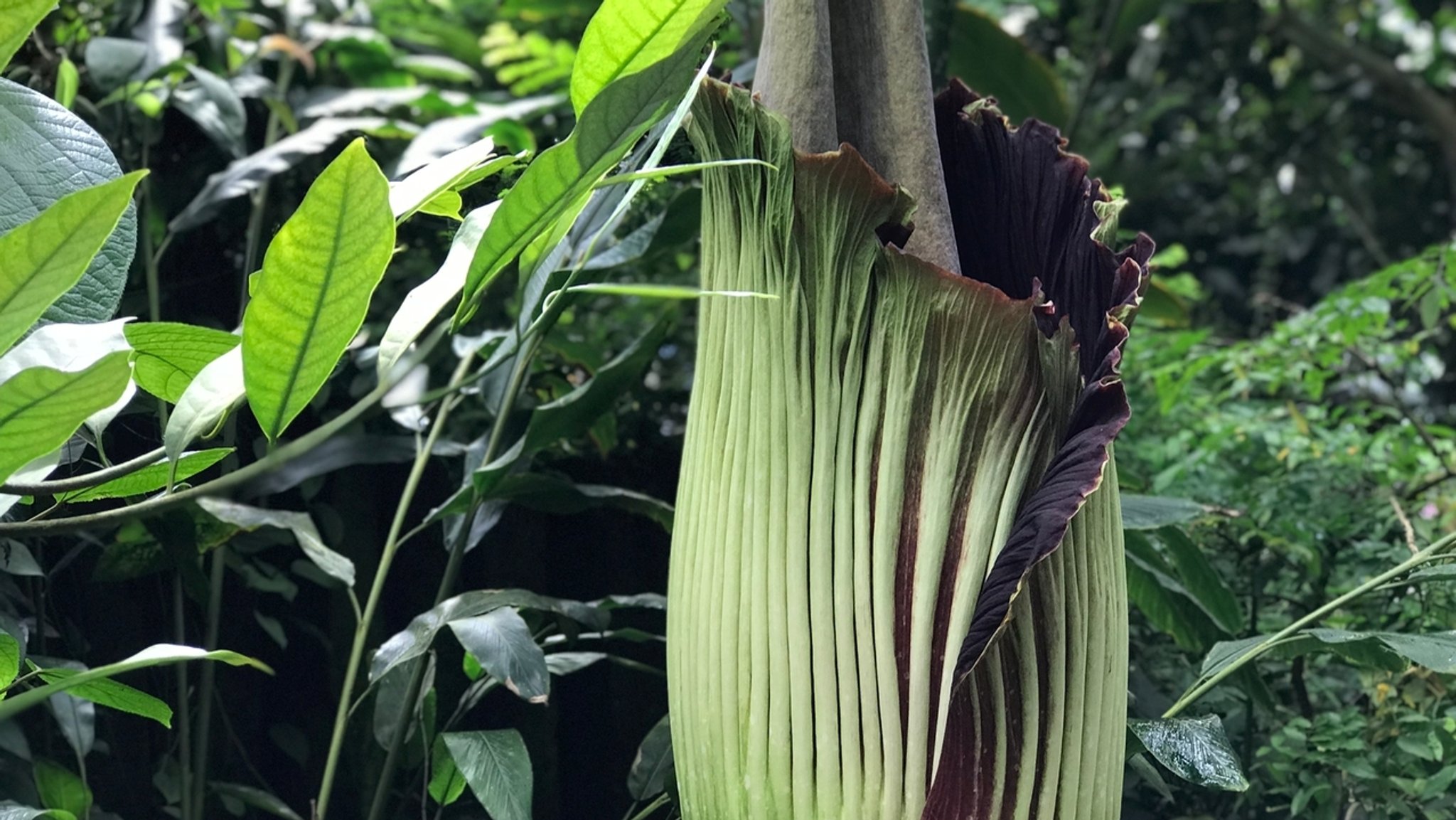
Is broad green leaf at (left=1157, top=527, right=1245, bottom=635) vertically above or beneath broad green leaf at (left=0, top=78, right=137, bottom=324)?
beneath

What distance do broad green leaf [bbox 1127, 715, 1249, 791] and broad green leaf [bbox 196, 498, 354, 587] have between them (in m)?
0.46

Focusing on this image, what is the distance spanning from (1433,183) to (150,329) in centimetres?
263

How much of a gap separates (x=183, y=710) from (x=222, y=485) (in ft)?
1.49

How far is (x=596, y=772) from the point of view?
0.91 metres

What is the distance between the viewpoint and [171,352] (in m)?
0.49

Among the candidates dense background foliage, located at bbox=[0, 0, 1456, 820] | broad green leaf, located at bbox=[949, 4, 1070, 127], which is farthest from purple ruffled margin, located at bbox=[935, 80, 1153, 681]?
broad green leaf, located at bbox=[949, 4, 1070, 127]

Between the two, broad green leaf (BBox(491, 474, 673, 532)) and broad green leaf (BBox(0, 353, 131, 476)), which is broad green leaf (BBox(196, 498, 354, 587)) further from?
broad green leaf (BBox(0, 353, 131, 476))

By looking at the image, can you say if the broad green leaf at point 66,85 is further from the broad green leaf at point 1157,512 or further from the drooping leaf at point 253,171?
the broad green leaf at point 1157,512

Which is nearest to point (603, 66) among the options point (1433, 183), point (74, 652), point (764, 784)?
point (764, 784)

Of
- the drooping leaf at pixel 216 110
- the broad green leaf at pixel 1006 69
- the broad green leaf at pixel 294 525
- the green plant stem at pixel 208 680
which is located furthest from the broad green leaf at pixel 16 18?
the broad green leaf at pixel 1006 69

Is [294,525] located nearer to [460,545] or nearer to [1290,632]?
[460,545]

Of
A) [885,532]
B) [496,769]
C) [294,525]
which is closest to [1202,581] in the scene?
[885,532]

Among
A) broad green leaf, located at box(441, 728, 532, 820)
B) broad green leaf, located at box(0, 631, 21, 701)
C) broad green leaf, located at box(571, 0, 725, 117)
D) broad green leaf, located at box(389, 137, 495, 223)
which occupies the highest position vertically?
broad green leaf, located at box(571, 0, 725, 117)

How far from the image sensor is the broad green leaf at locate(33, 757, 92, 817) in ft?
2.14
